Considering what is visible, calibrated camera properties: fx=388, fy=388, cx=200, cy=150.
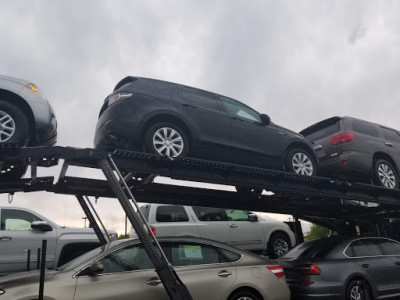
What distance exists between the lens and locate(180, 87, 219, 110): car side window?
6.63 metres

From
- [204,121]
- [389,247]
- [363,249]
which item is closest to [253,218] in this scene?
[363,249]

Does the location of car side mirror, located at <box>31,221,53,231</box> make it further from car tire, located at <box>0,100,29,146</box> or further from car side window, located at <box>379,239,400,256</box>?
car side window, located at <box>379,239,400,256</box>

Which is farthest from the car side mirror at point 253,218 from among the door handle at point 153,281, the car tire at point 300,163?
the door handle at point 153,281

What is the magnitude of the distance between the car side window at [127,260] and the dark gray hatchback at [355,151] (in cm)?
529

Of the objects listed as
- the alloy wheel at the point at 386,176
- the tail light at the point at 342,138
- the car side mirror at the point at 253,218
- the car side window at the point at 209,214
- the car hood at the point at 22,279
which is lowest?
the car hood at the point at 22,279

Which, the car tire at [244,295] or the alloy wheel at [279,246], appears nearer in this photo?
the car tire at [244,295]

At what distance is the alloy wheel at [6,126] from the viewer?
16.3ft

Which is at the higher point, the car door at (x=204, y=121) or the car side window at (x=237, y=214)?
the car door at (x=204, y=121)

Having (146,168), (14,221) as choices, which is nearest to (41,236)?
(14,221)

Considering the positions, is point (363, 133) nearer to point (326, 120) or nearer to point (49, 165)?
point (326, 120)

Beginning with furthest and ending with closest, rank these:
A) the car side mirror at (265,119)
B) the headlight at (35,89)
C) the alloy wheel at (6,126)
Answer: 1. the car side mirror at (265,119)
2. the headlight at (35,89)
3. the alloy wheel at (6,126)

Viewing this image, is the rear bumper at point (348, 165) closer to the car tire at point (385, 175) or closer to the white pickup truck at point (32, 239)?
the car tire at point (385, 175)

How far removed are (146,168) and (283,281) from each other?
2417 mm

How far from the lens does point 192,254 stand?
191 inches
